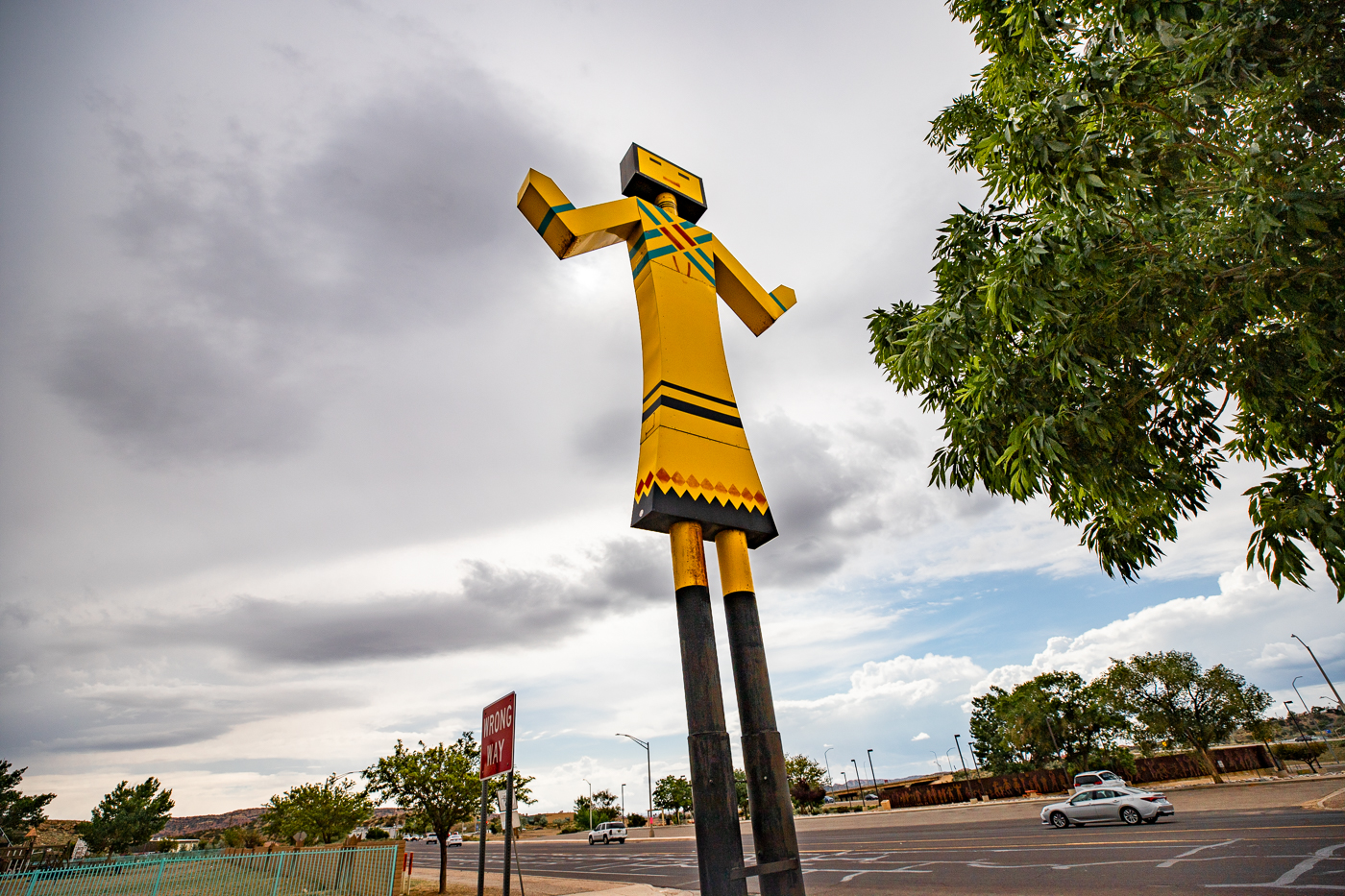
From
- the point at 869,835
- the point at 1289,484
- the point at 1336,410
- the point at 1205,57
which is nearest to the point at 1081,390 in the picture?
the point at 1289,484

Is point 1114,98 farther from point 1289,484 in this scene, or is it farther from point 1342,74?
point 1289,484

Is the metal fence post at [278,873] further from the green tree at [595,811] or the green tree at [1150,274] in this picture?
the green tree at [595,811]

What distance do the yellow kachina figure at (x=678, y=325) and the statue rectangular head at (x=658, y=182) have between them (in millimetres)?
15

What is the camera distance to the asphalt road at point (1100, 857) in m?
9.58

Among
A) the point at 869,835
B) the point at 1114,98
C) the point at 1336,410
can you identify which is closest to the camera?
the point at 1114,98

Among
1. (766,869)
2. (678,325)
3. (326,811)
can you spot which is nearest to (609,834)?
(326,811)

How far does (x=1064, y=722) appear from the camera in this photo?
42.6 m

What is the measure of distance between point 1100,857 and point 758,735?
39.1 feet

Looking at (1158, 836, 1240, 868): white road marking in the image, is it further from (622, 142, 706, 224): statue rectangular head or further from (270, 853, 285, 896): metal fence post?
(270, 853, 285, 896): metal fence post

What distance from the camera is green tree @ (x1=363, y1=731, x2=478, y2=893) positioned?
20.5 metres

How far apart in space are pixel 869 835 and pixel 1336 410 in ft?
80.6

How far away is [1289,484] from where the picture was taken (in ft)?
17.2

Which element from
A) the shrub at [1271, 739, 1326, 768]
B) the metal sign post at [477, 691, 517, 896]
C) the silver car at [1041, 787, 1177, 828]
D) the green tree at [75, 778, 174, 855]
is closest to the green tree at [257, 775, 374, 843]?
the metal sign post at [477, 691, 517, 896]

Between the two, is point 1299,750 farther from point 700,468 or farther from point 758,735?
point 700,468
